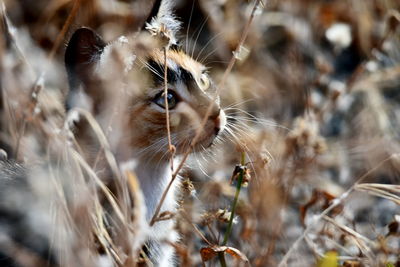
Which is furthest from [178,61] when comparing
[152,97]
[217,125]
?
[217,125]

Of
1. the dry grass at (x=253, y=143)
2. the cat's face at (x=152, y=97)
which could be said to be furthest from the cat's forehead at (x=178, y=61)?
the dry grass at (x=253, y=143)

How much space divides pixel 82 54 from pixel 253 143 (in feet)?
2.15

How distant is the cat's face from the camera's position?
2.36 m

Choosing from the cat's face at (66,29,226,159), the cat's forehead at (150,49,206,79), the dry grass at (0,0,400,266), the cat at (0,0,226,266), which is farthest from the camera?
the cat's forehead at (150,49,206,79)

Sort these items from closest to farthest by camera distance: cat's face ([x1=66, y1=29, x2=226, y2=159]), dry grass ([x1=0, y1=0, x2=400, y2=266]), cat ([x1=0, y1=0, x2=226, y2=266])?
dry grass ([x1=0, y1=0, x2=400, y2=266]), cat ([x1=0, y1=0, x2=226, y2=266]), cat's face ([x1=66, y1=29, x2=226, y2=159])

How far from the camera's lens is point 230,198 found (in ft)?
10.7

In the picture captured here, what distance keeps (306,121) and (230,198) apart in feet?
1.62

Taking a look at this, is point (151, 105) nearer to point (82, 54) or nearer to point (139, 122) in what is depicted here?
point (139, 122)

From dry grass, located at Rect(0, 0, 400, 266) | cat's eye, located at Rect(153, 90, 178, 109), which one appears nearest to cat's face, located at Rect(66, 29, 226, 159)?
cat's eye, located at Rect(153, 90, 178, 109)

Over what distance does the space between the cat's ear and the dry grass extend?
0.20 feet

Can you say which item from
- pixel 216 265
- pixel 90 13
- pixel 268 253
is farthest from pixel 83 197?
pixel 90 13

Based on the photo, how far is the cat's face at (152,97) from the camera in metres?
2.36

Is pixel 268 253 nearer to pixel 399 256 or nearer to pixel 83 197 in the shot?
pixel 399 256

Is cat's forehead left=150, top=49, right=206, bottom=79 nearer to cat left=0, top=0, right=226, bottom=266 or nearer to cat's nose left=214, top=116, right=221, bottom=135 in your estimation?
cat left=0, top=0, right=226, bottom=266
